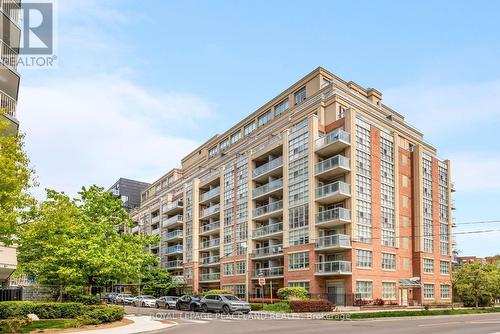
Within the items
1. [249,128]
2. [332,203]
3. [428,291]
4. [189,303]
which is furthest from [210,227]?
[428,291]

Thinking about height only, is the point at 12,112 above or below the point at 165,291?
above

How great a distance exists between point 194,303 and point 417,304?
2433cm

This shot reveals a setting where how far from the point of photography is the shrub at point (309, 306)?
124 ft

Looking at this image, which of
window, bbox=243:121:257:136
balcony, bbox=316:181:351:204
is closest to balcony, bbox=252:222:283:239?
balcony, bbox=316:181:351:204

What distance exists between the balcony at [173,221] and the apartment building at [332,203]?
34.3ft

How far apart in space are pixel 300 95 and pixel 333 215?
1730 cm

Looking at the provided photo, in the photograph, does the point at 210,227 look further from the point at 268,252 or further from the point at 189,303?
the point at 189,303

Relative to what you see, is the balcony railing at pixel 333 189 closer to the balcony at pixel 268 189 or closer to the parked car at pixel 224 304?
the balcony at pixel 268 189

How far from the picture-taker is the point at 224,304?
36938 mm

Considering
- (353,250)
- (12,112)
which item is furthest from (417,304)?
(12,112)

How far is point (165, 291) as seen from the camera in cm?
7506

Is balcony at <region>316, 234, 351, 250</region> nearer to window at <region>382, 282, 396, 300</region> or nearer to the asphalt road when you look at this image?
window at <region>382, 282, 396, 300</region>

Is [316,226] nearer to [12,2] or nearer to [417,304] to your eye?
[417,304]

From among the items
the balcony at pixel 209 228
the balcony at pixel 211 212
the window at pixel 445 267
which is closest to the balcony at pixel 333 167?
the window at pixel 445 267
